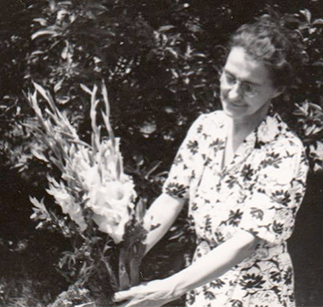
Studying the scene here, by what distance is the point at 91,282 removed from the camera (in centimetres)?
204

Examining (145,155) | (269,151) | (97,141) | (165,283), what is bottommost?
(145,155)

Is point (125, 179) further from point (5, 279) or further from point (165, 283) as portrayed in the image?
point (5, 279)

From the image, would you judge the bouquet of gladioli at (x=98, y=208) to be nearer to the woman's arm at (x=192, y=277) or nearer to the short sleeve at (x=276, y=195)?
the woman's arm at (x=192, y=277)

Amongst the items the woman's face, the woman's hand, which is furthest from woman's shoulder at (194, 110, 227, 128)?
the woman's hand

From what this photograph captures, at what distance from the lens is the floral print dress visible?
84.3 inches

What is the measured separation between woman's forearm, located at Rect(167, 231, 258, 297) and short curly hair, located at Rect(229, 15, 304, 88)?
0.55 meters

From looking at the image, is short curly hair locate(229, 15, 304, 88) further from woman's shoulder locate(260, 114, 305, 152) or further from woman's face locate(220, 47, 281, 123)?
woman's shoulder locate(260, 114, 305, 152)

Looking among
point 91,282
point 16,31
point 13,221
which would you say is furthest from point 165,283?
point 13,221

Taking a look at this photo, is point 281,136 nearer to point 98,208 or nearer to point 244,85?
point 244,85

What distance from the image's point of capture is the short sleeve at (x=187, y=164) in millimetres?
2410

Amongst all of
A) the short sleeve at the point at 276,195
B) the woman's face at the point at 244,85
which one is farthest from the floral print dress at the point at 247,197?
the woman's face at the point at 244,85

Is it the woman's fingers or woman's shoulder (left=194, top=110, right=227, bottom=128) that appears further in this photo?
woman's shoulder (left=194, top=110, right=227, bottom=128)

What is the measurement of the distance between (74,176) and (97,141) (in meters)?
0.13

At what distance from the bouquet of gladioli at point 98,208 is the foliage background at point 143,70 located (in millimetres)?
1269
